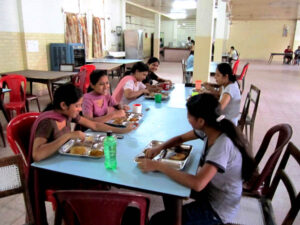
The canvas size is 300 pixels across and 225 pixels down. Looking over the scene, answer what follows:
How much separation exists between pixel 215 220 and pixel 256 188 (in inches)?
17.9

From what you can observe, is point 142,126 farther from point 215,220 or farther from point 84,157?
point 215,220

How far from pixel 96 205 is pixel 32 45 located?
618cm

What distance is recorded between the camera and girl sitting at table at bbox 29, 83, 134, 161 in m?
1.49

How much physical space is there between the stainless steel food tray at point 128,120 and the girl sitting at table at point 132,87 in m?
0.75

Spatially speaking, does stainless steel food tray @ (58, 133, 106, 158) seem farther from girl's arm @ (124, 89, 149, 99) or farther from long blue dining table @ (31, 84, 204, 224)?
girl's arm @ (124, 89, 149, 99)

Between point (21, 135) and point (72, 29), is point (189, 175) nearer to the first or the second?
point (21, 135)

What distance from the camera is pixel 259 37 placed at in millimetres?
20531

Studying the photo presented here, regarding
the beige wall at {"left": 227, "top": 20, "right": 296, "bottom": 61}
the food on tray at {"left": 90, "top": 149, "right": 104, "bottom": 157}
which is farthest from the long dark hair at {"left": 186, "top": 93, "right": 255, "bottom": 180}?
the beige wall at {"left": 227, "top": 20, "right": 296, "bottom": 61}

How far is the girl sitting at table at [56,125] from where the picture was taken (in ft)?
4.89

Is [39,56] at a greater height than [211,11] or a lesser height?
lesser

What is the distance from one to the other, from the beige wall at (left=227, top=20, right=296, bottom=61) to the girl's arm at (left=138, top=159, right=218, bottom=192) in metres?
21.8

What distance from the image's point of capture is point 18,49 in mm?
5922

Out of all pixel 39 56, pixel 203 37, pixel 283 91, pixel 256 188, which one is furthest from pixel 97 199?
pixel 283 91

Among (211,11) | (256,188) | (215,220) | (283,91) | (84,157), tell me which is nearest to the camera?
(215,220)
